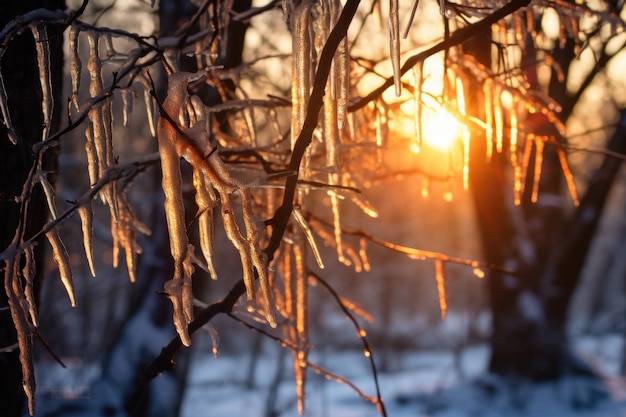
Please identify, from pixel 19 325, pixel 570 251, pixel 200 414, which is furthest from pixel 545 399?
pixel 19 325

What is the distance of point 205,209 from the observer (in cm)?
149

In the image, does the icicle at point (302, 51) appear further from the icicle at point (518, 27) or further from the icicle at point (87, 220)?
the icicle at point (518, 27)

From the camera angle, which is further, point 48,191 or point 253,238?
point 48,191

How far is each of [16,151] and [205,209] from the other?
48.9 inches

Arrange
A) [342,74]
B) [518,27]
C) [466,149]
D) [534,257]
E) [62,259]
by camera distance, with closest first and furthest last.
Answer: [342,74], [62,259], [466,149], [518,27], [534,257]

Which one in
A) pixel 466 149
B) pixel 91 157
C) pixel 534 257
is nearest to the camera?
pixel 91 157

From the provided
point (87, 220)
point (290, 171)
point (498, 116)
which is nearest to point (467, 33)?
point (498, 116)

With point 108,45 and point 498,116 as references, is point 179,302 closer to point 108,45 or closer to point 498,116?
point 108,45

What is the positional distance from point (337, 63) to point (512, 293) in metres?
7.31

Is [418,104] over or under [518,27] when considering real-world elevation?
under

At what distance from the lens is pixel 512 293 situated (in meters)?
8.27

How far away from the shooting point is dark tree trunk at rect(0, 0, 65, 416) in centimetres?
236

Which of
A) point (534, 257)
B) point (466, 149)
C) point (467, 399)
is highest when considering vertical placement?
point (466, 149)

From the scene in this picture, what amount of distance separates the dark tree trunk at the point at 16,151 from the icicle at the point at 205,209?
112 cm
